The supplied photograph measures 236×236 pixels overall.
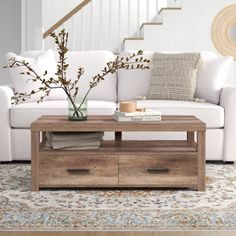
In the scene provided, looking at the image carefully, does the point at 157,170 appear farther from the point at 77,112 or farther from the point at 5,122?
the point at 5,122

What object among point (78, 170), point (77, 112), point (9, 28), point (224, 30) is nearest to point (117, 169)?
point (78, 170)

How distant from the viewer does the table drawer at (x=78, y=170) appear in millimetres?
3416

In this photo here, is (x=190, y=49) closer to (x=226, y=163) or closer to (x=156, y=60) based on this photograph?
(x=156, y=60)

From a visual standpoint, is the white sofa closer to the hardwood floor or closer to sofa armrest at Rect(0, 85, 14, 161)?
sofa armrest at Rect(0, 85, 14, 161)

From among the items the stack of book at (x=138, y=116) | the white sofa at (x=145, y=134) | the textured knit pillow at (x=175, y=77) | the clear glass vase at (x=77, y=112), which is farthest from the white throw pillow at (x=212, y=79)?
the clear glass vase at (x=77, y=112)

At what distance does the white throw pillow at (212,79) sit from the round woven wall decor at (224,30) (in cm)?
173

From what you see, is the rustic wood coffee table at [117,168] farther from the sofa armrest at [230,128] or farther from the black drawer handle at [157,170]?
the sofa armrest at [230,128]

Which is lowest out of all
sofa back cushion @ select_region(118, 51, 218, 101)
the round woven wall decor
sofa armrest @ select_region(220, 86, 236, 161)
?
sofa armrest @ select_region(220, 86, 236, 161)

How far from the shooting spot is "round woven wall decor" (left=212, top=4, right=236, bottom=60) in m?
6.43

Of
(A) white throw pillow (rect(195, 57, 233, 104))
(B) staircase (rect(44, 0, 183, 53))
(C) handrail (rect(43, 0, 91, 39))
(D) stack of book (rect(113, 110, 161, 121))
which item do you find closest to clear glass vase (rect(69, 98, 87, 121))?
(D) stack of book (rect(113, 110, 161, 121))

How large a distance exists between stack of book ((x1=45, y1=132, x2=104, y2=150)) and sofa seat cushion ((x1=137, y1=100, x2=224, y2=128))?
3.02 ft

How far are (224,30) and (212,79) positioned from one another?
1958 mm

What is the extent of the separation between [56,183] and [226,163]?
5.02 ft

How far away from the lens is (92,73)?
4.91 meters
